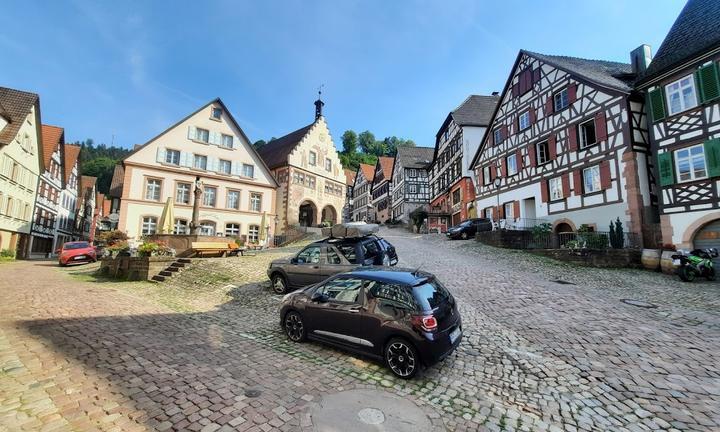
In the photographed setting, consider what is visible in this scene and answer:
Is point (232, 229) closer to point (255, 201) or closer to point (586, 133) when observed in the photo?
point (255, 201)

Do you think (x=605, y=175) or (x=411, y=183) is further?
(x=411, y=183)

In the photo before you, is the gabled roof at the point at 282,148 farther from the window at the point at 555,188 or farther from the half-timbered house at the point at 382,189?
the window at the point at 555,188

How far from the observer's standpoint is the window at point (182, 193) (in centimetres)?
3044

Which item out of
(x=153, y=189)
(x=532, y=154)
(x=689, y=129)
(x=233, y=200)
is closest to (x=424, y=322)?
(x=689, y=129)

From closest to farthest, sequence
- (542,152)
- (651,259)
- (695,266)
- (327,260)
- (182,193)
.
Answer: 1. (327,260)
2. (695,266)
3. (651,259)
4. (542,152)
5. (182,193)

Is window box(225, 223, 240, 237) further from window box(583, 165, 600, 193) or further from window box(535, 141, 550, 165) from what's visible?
window box(583, 165, 600, 193)

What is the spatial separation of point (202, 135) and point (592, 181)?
31468 millimetres

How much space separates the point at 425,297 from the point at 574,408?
2343 millimetres

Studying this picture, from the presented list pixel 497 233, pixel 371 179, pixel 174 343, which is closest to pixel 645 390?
pixel 174 343

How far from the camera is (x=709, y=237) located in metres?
14.9

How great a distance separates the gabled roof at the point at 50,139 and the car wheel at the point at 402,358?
138 feet

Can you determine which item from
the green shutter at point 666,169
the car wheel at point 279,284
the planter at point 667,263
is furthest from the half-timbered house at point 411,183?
the car wheel at point 279,284

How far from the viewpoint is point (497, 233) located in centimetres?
2162

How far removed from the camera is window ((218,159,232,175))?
32781 mm
